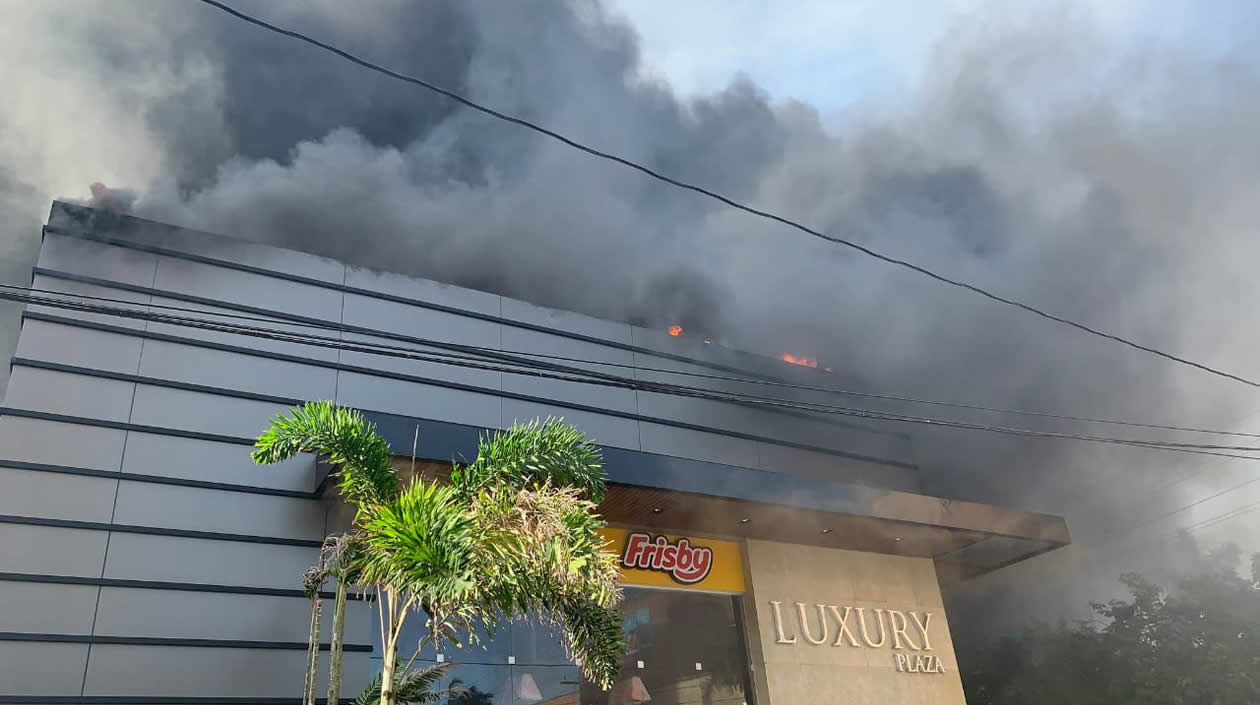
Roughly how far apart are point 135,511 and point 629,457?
5.50 m

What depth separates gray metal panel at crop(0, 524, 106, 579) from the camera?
9.06 meters

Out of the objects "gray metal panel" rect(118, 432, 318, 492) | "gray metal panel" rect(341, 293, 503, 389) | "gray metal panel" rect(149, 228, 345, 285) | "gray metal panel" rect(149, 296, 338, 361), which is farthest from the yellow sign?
"gray metal panel" rect(149, 228, 345, 285)

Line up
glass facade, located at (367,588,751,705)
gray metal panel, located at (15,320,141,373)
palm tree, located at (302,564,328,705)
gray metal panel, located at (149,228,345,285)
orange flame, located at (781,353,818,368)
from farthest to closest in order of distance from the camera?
orange flame, located at (781,353,818,368) → gray metal panel, located at (149,228,345,285) → glass facade, located at (367,588,751,705) → gray metal panel, located at (15,320,141,373) → palm tree, located at (302,564,328,705)

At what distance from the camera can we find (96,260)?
10.8m

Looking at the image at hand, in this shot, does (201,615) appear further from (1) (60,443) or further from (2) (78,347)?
(2) (78,347)

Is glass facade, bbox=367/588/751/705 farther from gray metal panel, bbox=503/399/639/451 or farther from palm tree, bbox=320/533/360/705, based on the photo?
palm tree, bbox=320/533/360/705

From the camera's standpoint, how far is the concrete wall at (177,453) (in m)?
9.15

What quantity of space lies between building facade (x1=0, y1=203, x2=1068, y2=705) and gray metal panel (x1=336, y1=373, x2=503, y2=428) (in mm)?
29

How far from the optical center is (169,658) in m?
9.29

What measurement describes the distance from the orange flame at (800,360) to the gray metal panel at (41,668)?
38.4ft

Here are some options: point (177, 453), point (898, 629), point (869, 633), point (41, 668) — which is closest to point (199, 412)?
point (177, 453)

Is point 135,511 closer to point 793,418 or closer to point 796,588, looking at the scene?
point 796,588

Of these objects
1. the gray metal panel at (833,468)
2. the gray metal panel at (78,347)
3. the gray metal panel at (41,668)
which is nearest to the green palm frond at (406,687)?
the gray metal panel at (41,668)

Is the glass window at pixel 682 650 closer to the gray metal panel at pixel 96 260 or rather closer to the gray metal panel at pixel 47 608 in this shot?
the gray metal panel at pixel 47 608
